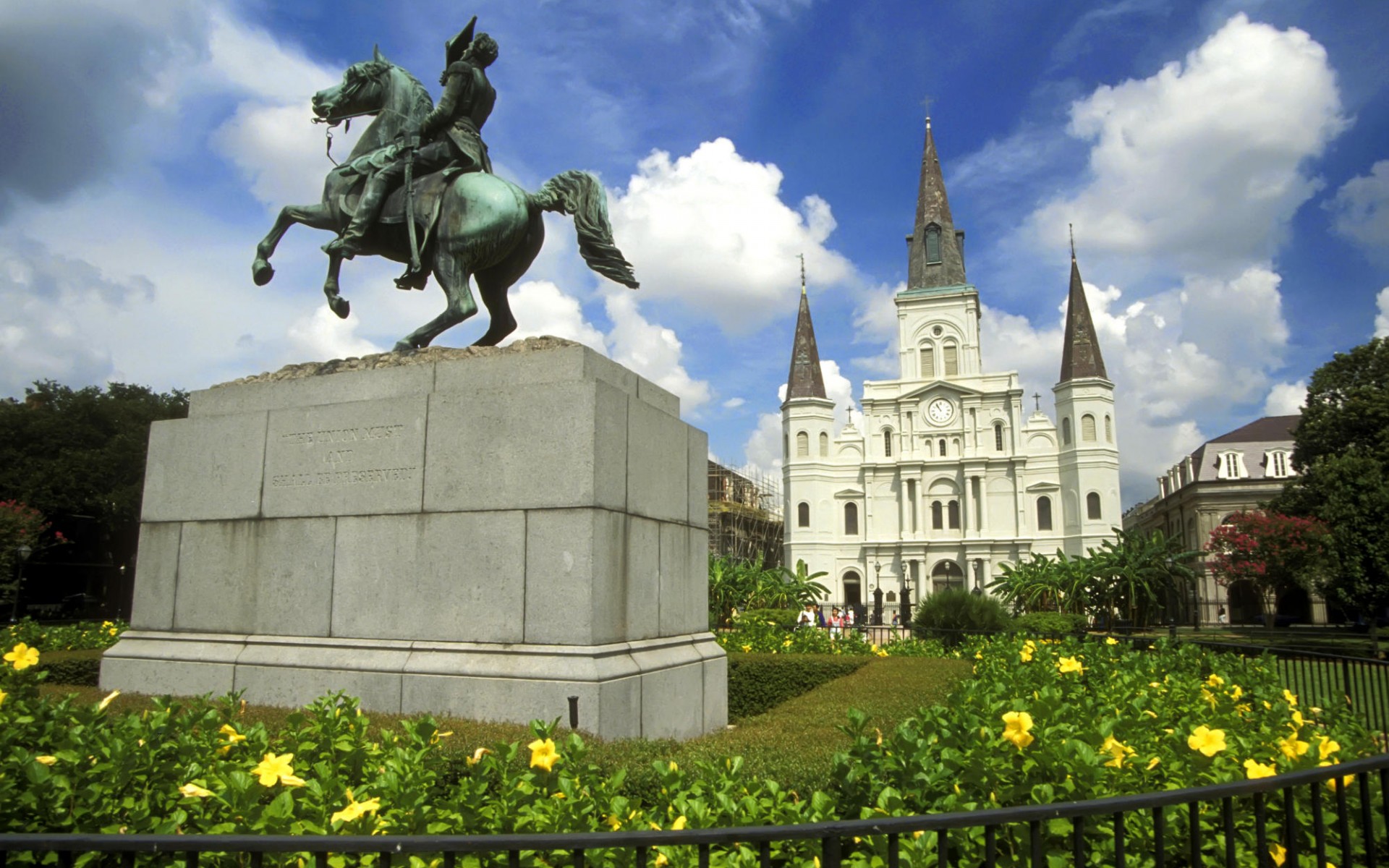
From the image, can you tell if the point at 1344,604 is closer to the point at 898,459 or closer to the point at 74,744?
the point at 74,744

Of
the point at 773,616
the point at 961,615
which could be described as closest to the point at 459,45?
the point at 961,615

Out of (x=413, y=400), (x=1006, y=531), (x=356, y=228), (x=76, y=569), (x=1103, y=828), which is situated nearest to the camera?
(x=1103, y=828)

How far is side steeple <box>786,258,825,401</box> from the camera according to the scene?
70750 mm

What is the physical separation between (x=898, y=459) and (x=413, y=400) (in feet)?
208

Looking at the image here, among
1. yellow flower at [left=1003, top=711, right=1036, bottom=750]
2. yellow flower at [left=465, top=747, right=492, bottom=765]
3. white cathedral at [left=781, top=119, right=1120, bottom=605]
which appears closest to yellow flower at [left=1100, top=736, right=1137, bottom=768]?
Answer: yellow flower at [left=1003, top=711, right=1036, bottom=750]

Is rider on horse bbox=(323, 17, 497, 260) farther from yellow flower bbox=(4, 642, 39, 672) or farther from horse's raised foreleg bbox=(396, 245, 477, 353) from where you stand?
yellow flower bbox=(4, 642, 39, 672)

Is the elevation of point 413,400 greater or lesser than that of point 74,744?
greater

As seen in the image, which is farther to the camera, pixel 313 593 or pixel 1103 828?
pixel 313 593

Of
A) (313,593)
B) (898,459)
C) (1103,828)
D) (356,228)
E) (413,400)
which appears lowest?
(1103,828)

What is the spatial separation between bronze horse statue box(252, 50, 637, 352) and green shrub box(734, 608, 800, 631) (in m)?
16.1

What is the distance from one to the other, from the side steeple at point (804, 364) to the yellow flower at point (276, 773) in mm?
67692

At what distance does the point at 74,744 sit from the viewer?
3.68 meters

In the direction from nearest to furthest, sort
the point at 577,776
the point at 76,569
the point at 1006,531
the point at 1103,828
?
1. the point at 1103,828
2. the point at 577,776
3. the point at 76,569
4. the point at 1006,531

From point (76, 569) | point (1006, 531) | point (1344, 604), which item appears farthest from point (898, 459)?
point (76, 569)
